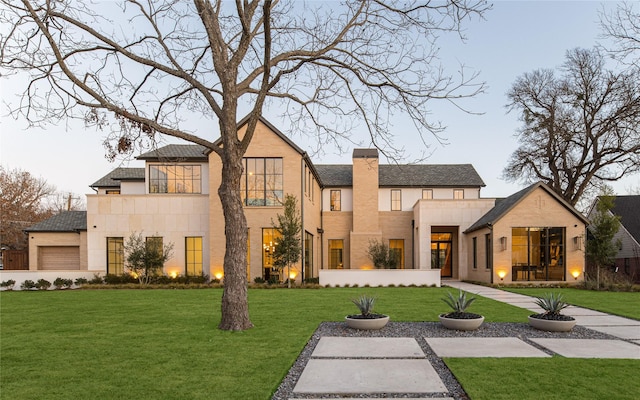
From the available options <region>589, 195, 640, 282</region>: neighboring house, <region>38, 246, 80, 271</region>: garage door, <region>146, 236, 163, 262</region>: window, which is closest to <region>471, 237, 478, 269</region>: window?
<region>589, 195, 640, 282</region>: neighboring house

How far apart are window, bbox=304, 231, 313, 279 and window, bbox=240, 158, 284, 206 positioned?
3071 millimetres

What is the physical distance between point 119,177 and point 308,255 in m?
13.9

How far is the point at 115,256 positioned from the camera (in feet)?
75.6

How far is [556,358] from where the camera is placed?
6594 mm

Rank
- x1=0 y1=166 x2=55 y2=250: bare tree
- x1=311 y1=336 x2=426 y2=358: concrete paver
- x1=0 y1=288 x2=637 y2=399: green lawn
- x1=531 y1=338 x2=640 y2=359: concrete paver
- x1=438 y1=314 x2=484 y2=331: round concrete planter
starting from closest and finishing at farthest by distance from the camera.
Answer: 1. x1=0 y1=288 x2=637 y2=399: green lawn
2. x1=531 y1=338 x2=640 y2=359: concrete paver
3. x1=311 y1=336 x2=426 y2=358: concrete paver
4. x1=438 y1=314 x2=484 y2=331: round concrete planter
5. x1=0 y1=166 x2=55 y2=250: bare tree

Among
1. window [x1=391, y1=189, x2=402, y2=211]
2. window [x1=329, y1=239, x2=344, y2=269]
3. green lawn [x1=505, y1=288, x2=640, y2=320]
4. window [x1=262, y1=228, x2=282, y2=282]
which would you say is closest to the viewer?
green lawn [x1=505, y1=288, x2=640, y2=320]

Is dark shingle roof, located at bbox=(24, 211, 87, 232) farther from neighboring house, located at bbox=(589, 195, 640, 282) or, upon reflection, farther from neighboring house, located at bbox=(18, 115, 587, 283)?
neighboring house, located at bbox=(589, 195, 640, 282)

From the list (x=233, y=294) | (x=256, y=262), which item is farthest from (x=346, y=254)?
(x=233, y=294)

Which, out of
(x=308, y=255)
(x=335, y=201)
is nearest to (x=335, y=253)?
(x=335, y=201)

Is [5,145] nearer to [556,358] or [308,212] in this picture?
[308,212]

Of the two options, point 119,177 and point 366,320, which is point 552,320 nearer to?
point 366,320

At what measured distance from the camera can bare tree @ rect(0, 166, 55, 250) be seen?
37037 millimetres

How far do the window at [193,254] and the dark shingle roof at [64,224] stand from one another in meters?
7.53

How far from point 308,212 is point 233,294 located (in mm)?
14440
